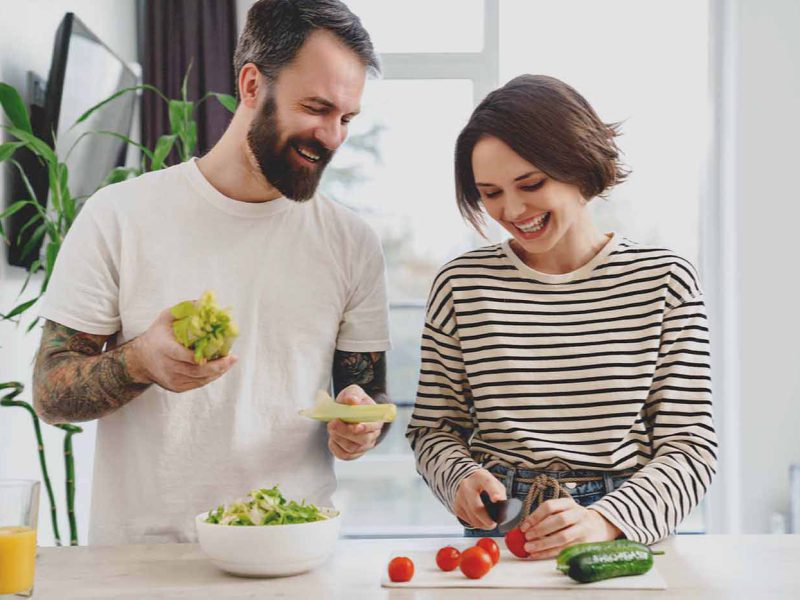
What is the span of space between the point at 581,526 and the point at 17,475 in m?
1.88

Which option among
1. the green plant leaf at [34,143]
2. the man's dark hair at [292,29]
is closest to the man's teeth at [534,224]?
the man's dark hair at [292,29]

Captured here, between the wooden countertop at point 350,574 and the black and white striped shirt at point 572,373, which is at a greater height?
the black and white striped shirt at point 572,373

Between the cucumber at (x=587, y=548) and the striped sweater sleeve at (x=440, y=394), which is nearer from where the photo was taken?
the cucumber at (x=587, y=548)

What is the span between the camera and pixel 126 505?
1737 millimetres

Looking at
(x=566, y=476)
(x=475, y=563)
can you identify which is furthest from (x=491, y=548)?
(x=566, y=476)

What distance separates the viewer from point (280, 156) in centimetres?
176

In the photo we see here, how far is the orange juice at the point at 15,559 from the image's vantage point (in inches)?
48.6

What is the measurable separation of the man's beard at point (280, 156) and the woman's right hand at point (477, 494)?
63 centimetres

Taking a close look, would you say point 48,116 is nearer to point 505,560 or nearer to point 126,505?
point 126,505

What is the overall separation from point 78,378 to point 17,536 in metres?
0.41

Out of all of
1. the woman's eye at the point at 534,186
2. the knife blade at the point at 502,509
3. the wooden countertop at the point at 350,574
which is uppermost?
the woman's eye at the point at 534,186

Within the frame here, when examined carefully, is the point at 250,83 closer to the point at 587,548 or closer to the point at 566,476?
the point at 566,476

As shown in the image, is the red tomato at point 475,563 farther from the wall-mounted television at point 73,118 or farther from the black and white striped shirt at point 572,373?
the wall-mounted television at point 73,118

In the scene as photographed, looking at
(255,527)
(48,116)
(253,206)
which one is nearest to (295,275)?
(253,206)
